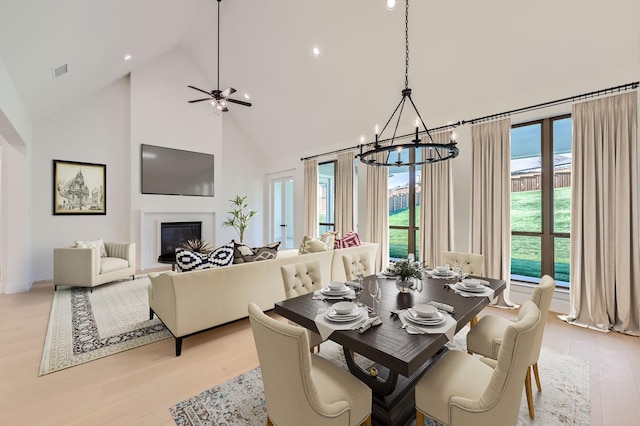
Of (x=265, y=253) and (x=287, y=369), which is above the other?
(x=265, y=253)

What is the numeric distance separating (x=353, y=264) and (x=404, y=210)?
8.75 feet

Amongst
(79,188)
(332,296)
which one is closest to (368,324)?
(332,296)

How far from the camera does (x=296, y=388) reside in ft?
3.90

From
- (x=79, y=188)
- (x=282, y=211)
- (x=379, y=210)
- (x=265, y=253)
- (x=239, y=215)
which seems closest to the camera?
(x=265, y=253)

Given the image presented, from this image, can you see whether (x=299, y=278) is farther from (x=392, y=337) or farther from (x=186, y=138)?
(x=186, y=138)

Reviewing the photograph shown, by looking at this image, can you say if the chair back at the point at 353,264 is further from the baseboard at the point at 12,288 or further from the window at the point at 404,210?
the baseboard at the point at 12,288

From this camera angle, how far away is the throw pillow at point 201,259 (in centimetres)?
278

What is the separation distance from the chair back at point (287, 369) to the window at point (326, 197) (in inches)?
215

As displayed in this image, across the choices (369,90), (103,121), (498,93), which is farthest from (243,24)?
(498,93)

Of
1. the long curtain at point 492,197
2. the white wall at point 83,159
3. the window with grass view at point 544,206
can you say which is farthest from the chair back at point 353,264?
the white wall at point 83,159

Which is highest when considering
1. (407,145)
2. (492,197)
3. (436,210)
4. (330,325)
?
(407,145)

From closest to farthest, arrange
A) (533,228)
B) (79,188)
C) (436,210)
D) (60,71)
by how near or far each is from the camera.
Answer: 1. (60,71)
2. (533,228)
3. (436,210)
4. (79,188)

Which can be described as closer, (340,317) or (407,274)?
(340,317)

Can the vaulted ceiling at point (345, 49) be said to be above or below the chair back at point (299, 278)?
above
